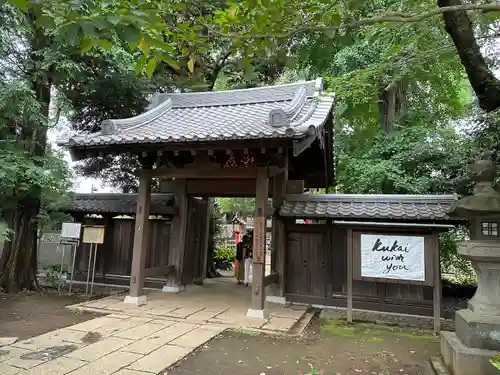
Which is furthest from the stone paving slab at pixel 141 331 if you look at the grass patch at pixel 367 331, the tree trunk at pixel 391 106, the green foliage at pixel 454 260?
the tree trunk at pixel 391 106

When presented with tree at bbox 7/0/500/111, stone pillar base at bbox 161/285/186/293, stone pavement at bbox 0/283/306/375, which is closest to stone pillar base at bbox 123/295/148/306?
stone pavement at bbox 0/283/306/375

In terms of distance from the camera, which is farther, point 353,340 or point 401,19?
point 353,340

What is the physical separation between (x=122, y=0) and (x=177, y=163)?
6060 mm

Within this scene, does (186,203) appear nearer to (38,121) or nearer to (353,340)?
(38,121)

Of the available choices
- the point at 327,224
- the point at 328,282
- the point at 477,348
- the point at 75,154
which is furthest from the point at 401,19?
the point at 75,154

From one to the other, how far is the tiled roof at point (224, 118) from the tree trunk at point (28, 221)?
1.92m

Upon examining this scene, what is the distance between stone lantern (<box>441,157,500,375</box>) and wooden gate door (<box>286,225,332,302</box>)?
11.0 ft

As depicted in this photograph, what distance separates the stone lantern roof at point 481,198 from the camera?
438 cm

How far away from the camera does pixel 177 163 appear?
A: 8.61 metres

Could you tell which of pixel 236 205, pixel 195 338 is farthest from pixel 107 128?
pixel 236 205

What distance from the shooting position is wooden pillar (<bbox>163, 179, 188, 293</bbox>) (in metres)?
8.70

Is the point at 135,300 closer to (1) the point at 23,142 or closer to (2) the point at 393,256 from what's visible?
(1) the point at 23,142

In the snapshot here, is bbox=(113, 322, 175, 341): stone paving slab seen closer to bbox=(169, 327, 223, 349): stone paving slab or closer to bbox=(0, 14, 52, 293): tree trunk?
bbox=(169, 327, 223, 349): stone paving slab

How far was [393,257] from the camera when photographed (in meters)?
6.50
